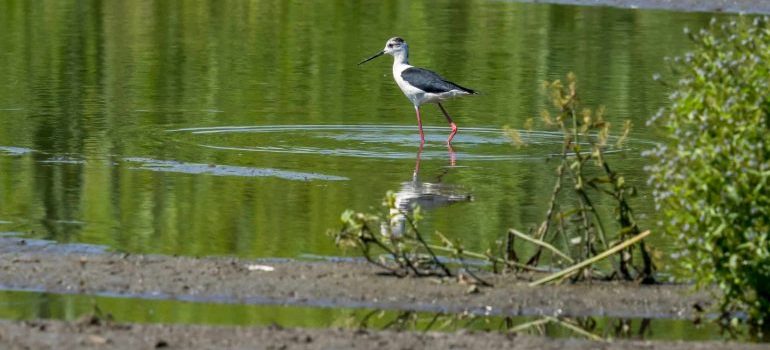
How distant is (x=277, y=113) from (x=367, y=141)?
5.84ft

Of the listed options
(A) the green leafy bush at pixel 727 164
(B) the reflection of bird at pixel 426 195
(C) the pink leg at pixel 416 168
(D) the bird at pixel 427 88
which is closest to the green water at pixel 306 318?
(A) the green leafy bush at pixel 727 164

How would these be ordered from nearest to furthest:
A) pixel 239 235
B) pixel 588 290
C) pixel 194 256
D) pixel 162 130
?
pixel 588 290
pixel 194 256
pixel 239 235
pixel 162 130

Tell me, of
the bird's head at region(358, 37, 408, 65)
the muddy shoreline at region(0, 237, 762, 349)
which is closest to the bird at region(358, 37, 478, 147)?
the bird's head at region(358, 37, 408, 65)

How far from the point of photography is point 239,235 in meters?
10.6

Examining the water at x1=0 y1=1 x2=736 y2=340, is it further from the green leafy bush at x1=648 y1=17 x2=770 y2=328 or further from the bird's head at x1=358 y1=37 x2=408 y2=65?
the green leafy bush at x1=648 y1=17 x2=770 y2=328

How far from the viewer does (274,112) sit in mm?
16359

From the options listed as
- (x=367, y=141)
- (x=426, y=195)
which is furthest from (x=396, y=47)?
(x=426, y=195)

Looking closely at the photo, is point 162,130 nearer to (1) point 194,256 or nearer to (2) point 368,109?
(2) point 368,109

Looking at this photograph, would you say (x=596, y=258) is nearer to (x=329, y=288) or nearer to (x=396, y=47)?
(x=329, y=288)

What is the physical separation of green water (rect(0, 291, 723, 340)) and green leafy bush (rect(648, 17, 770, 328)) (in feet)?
1.20

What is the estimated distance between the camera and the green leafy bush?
819 cm

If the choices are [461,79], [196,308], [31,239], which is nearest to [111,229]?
[31,239]

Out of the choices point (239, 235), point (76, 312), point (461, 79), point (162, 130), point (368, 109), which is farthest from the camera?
point (461, 79)

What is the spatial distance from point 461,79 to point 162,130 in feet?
16.1
